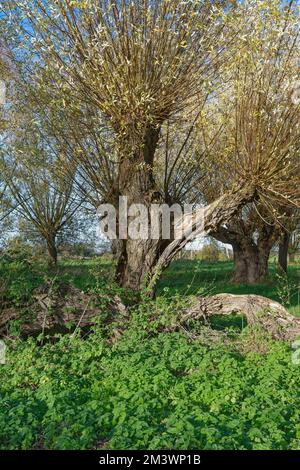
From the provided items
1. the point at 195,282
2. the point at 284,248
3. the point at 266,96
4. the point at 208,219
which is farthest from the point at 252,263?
the point at 266,96

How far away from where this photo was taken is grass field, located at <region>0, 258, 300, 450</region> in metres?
5.11

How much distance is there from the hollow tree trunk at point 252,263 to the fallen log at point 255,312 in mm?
10738

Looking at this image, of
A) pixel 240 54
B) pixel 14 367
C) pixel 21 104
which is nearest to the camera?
pixel 14 367

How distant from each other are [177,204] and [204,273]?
12.7 m

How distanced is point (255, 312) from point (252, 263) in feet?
37.8

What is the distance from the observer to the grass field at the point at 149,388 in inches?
201

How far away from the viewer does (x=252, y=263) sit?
2178 centimetres

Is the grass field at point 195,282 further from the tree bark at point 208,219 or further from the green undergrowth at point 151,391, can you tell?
the green undergrowth at point 151,391

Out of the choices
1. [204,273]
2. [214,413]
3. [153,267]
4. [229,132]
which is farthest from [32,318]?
[204,273]

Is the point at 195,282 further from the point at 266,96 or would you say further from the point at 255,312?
the point at 266,96

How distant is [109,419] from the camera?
18.1 feet

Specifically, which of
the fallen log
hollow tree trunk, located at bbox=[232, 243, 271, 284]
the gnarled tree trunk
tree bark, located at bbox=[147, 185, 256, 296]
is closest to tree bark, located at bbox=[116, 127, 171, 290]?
tree bark, located at bbox=[147, 185, 256, 296]

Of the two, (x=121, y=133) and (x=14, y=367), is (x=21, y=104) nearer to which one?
(x=121, y=133)

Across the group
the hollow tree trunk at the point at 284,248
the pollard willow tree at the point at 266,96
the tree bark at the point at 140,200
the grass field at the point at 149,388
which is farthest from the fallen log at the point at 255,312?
the hollow tree trunk at the point at 284,248
